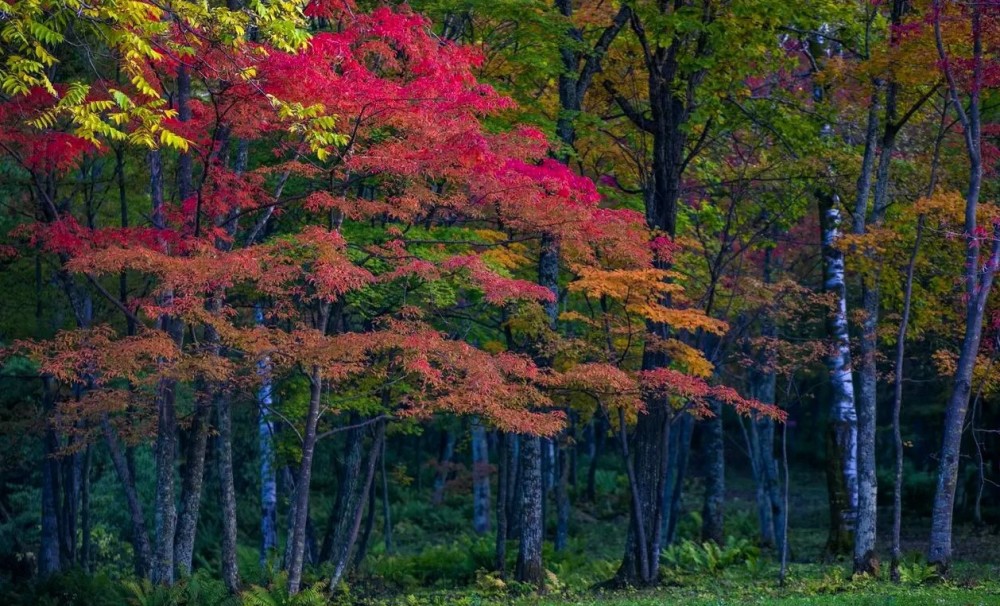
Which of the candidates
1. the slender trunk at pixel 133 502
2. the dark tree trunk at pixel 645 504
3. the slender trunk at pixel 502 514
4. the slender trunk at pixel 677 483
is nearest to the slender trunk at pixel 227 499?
the slender trunk at pixel 133 502

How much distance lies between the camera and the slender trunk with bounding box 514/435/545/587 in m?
15.2

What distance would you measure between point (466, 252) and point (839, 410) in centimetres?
728

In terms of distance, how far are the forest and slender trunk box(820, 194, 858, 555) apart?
0.25 ft

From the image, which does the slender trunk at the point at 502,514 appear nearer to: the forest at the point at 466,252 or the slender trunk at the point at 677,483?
the forest at the point at 466,252

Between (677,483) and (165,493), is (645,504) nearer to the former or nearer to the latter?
(677,483)

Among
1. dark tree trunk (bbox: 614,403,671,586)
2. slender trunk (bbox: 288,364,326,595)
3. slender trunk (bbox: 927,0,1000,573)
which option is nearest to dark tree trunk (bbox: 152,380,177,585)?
slender trunk (bbox: 288,364,326,595)

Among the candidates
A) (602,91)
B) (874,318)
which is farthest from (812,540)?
(602,91)

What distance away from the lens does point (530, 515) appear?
49.9 ft

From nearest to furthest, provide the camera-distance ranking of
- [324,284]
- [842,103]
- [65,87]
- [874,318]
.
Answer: [324,284] < [65,87] < [874,318] < [842,103]

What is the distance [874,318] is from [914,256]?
4.05 ft

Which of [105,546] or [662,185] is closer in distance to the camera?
[662,185]

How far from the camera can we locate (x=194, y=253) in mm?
12180

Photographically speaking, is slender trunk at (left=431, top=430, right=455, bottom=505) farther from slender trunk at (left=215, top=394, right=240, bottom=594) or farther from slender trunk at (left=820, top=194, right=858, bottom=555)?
slender trunk at (left=215, top=394, right=240, bottom=594)

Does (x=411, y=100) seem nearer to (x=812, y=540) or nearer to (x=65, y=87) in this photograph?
(x=65, y=87)
